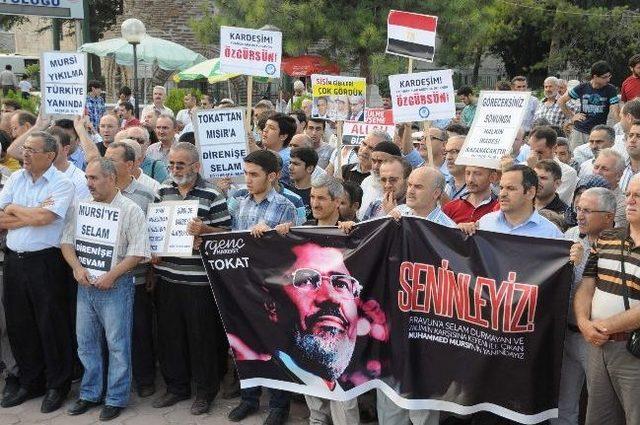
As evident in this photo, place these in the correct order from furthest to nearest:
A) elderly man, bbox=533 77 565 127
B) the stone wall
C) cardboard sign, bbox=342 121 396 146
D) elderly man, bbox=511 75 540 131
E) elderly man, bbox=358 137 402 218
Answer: the stone wall, elderly man, bbox=533 77 565 127, elderly man, bbox=511 75 540 131, cardboard sign, bbox=342 121 396 146, elderly man, bbox=358 137 402 218

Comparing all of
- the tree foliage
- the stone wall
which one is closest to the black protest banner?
the tree foliage

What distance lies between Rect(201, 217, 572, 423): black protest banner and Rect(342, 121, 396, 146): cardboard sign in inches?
154

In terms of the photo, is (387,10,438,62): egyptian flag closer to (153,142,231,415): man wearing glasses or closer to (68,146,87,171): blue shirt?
(153,142,231,415): man wearing glasses

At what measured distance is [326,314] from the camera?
520 cm

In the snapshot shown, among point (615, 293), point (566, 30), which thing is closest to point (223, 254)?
point (615, 293)

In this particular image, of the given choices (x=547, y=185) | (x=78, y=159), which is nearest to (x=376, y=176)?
(x=547, y=185)

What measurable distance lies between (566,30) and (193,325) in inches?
1116

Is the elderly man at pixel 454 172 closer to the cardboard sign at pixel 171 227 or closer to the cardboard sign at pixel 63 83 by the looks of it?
the cardboard sign at pixel 171 227

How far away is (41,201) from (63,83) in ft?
6.73

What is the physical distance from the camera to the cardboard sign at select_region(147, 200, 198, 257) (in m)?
5.48

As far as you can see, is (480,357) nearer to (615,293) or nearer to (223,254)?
(615,293)

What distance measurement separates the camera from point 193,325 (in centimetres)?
575

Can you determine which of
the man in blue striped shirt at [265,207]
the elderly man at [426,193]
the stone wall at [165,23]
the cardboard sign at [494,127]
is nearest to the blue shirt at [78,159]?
the man in blue striped shirt at [265,207]

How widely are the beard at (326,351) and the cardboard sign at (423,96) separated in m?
2.66
